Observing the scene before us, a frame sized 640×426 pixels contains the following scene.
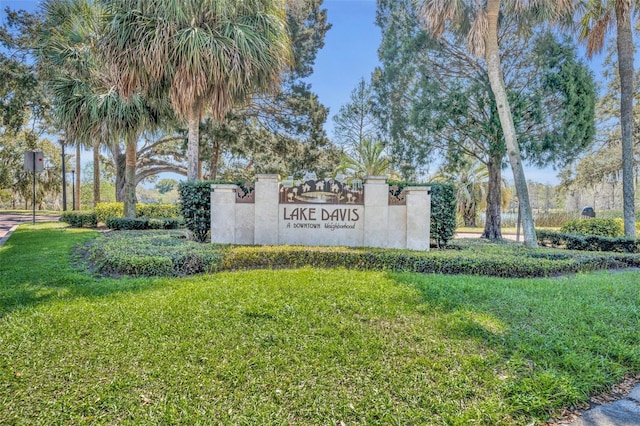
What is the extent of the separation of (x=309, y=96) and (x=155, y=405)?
14.9m

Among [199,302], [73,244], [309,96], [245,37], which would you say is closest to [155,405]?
[199,302]

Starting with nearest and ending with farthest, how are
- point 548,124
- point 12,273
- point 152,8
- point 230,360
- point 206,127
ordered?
point 230,360
point 12,273
point 152,8
point 548,124
point 206,127

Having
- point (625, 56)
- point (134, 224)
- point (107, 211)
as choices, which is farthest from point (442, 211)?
point (107, 211)

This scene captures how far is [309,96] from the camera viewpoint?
15.7 meters

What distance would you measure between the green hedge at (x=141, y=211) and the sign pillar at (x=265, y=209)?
367 inches

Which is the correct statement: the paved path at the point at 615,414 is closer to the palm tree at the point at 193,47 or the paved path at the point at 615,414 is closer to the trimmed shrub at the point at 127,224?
the palm tree at the point at 193,47

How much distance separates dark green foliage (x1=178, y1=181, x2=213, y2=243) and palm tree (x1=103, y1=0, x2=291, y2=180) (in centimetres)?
230

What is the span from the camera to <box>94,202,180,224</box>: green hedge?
14.4 m

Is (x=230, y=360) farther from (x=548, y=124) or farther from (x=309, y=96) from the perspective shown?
(x=309, y=96)

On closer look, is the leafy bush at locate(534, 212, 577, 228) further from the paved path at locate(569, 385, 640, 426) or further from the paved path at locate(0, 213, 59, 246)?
the paved path at locate(0, 213, 59, 246)

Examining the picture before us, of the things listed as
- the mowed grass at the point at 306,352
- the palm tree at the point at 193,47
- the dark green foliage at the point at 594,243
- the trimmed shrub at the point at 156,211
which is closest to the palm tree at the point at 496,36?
the dark green foliage at the point at 594,243

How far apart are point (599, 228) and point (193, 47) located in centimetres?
1309

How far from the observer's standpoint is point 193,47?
8.11 metres

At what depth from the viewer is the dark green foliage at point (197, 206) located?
8.23 meters
